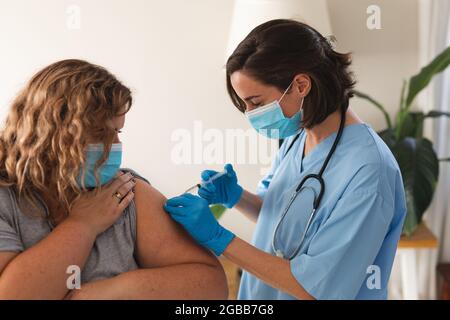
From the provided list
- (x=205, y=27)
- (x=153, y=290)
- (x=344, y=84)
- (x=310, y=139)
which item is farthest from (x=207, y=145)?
(x=153, y=290)

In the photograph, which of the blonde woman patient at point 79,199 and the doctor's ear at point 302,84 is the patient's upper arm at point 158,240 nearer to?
the blonde woman patient at point 79,199

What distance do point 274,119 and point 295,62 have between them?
15cm

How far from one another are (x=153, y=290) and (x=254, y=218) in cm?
61

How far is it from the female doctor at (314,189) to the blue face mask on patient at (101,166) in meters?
0.15

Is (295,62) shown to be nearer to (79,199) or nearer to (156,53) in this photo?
(79,199)

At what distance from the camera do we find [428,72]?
228 centimetres

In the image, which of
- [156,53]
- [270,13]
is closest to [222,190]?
[156,53]

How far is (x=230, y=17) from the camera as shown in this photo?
7.11ft

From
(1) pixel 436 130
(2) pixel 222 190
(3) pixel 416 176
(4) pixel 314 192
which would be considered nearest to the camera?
(4) pixel 314 192

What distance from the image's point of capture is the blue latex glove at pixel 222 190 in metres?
1.50

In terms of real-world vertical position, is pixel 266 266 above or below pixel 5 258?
below

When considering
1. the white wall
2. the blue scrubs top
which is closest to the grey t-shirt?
the blue scrubs top

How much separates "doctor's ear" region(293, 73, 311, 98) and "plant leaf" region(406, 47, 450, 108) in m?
1.19
